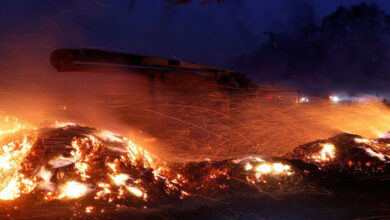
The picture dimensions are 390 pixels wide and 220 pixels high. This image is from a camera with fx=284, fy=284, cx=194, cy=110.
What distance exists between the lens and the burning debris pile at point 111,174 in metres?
2.70

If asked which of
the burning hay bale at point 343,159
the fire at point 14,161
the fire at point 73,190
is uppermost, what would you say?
the fire at point 14,161

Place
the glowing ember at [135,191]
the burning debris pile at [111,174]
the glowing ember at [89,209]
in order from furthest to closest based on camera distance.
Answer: the glowing ember at [135,191], the burning debris pile at [111,174], the glowing ember at [89,209]

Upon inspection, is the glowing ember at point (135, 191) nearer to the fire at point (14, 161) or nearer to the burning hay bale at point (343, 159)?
the fire at point (14, 161)

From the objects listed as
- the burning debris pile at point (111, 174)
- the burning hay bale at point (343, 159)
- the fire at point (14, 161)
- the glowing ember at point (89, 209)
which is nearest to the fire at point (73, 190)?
the burning debris pile at point (111, 174)

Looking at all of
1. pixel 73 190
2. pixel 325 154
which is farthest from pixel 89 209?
pixel 325 154

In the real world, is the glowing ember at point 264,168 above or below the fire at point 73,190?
below

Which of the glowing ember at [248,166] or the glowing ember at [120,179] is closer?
the glowing ember at [120,179]

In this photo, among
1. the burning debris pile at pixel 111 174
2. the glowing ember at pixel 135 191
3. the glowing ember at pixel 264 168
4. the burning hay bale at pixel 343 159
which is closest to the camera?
the burning debris pile at pixel 111 174

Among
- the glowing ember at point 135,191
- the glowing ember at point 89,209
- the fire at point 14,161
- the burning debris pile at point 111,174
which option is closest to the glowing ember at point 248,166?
the burning debris pile at point 111,174

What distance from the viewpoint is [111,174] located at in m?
3.06

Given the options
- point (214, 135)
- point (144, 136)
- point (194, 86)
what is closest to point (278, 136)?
point (214, 135)

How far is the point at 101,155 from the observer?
3164 millimetres

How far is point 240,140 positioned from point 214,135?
0.72 m

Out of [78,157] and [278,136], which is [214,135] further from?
[78,157]
